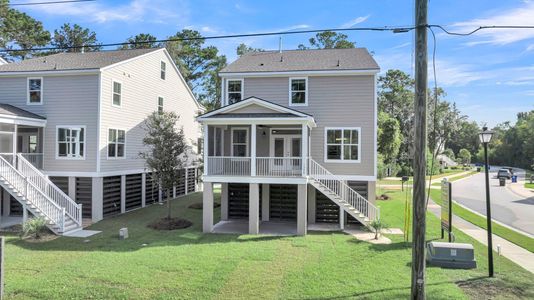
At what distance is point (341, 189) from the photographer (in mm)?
15570

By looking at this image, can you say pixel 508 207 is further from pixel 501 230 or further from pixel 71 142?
pixel 71 142

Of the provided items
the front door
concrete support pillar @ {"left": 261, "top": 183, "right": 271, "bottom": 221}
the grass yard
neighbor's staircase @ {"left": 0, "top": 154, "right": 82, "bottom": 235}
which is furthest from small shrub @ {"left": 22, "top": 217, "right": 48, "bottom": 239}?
the front door

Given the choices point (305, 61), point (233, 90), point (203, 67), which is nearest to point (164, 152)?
point (233, 90)

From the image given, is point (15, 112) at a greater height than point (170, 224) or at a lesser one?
greater

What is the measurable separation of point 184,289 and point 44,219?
8.87 meters

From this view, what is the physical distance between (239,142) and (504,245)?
1246 cm

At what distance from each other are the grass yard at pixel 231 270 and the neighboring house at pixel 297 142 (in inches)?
99.2

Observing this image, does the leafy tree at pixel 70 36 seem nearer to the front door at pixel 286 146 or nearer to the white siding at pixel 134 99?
the white siding at pixel 134 99

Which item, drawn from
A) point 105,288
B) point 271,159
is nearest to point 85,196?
point 271,159

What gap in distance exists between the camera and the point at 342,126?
16.5 metres

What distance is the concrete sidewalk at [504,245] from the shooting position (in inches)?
422

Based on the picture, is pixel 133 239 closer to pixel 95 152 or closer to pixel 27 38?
pixel 95 152

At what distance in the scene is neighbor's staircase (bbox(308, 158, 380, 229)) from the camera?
1470 cm

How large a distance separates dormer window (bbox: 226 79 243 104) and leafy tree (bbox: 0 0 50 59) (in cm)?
2453
